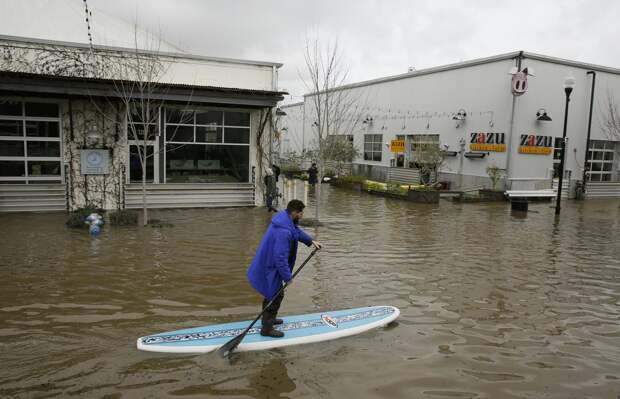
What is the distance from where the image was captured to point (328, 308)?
22.2 ft

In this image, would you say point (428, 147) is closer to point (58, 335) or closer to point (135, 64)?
point (135, 64)

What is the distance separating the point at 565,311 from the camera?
684cm

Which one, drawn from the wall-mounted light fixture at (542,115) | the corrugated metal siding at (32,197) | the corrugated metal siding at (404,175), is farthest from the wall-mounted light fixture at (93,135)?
the wall-mounted light fixture at (542,115)

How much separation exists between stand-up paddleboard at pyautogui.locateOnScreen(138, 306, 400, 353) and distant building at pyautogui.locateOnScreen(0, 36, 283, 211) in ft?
25.8

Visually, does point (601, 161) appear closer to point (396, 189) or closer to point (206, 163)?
point (396, 189)

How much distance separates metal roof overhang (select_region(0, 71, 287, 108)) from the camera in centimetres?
1231

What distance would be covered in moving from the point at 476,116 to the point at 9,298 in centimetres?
1963

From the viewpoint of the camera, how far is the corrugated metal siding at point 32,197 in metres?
13.5

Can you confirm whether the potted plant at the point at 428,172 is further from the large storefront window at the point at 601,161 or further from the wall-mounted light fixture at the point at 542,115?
the large storefront window at the point at 601,161

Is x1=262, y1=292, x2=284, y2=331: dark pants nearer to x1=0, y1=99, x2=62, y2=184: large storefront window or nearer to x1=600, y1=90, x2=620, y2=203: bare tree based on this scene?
x1=0, y1=99, x2=62, y2=184: large storefront window

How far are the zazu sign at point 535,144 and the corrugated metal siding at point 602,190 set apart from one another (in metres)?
3.31

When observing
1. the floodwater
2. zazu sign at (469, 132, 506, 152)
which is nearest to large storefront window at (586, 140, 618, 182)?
zazu sign at (469, 132, 506, 152)

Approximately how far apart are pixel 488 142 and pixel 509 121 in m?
1.26

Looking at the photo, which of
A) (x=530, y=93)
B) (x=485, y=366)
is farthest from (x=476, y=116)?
(x=485, y=366)
